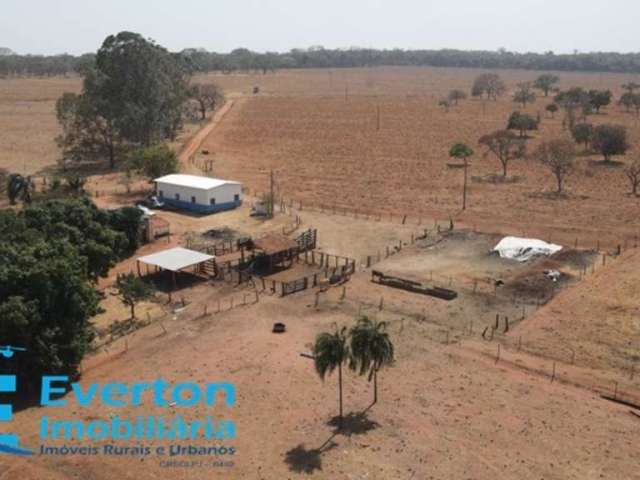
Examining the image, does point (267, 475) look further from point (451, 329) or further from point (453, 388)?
point (451, 329)

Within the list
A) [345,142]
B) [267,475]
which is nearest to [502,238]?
[267,475]

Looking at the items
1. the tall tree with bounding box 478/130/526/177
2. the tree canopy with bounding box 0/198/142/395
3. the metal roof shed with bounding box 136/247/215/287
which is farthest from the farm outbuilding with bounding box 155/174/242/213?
the tall tree with bounding box 478/130/526/177

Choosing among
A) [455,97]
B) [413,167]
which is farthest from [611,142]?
[455,97]

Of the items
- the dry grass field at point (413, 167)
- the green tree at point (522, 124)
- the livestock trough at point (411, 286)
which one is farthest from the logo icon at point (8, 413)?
the green tree at point (522, 124)

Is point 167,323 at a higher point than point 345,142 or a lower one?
lower

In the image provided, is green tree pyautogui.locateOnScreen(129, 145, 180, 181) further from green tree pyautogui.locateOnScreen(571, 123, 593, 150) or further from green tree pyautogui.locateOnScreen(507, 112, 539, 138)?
green tree pyautogui.locateOnScreen(507, 112, 539, 138)
